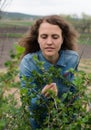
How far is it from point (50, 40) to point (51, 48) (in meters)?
0.07

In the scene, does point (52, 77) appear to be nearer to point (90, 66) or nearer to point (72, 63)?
point (72, 63)

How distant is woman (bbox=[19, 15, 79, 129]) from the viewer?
2.65m

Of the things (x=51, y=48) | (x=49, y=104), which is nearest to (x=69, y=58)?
(x=51, y=48)

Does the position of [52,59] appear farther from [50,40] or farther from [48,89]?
[48,89]

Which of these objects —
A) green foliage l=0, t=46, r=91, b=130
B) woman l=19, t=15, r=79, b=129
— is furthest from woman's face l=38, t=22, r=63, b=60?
green foliage l=0, t=46, r=91, b=130

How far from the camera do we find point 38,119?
2.28 meters

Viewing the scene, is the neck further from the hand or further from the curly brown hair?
the hand

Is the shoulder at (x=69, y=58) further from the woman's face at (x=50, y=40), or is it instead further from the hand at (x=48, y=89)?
the hand at (x=48, y=89)

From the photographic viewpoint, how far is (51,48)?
106 inches

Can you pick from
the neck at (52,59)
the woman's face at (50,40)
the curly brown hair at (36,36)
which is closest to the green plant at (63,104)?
the woman's face at (50,40)

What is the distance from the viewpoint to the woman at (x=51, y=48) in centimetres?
265

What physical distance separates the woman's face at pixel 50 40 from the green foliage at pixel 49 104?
0.42 metres

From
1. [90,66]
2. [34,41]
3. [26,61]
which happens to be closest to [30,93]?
[26,61]

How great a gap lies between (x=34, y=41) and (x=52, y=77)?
3.04 feet
